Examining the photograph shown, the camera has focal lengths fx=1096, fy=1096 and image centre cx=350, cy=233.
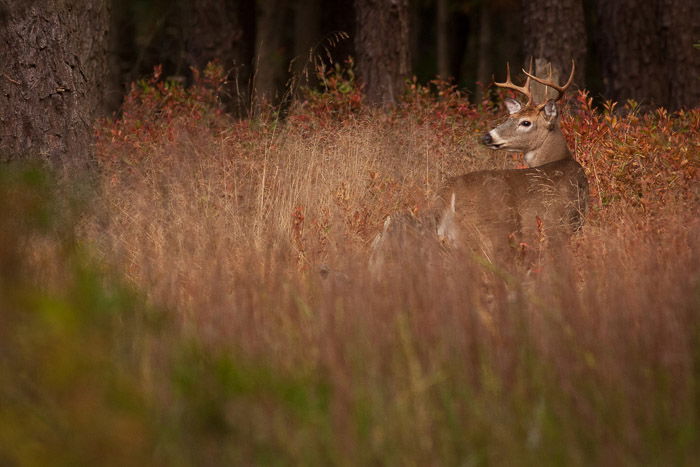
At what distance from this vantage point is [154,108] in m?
10.7

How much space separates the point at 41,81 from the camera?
707 centimetres

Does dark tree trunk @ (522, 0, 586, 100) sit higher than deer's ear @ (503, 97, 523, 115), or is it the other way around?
dark tree trunk @ (522, 0, 586, 100)

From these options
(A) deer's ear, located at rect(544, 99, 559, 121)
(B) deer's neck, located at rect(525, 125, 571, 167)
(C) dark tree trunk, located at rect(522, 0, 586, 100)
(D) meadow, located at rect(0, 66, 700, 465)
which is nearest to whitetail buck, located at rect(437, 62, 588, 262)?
(D) meadow, located at rect(0, 66, 700, 465)

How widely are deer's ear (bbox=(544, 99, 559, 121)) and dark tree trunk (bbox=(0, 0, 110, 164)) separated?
10.6 feet

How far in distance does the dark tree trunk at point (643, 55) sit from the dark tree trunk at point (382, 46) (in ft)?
9.06

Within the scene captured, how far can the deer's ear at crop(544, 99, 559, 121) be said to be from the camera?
25.5 ft

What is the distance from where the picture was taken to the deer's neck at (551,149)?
7750mm

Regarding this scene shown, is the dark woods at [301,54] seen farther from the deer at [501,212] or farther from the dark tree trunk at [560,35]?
the deer at [501,212]

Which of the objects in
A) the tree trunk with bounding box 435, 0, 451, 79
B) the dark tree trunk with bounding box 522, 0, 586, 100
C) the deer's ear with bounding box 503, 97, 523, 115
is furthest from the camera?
the tree trunk with bounding box 435, 0, 451, 79

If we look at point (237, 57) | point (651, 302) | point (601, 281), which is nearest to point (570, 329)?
point (651, 302)

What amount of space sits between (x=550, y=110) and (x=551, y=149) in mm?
279

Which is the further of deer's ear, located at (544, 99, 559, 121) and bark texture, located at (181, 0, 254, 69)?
bark texture, located at (181, 0, 254, 69)

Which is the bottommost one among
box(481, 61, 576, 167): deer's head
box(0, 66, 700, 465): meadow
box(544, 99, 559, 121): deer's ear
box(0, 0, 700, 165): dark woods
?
box(0, 66, 700, 465): meadow

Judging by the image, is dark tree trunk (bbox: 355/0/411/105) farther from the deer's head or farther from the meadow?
the meadow
